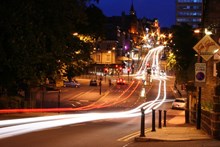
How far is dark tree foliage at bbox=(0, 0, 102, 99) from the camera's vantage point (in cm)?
2273

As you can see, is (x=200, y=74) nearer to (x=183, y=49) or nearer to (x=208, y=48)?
(x=208, y=48)

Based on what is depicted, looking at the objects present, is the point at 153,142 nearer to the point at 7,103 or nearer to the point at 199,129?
the point at 199,129

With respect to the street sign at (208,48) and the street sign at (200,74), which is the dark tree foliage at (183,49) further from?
the street sign at (200,74)

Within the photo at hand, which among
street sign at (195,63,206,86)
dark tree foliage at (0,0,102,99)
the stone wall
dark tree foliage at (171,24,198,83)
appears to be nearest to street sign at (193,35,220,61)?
street sign at (195,63,206,86)

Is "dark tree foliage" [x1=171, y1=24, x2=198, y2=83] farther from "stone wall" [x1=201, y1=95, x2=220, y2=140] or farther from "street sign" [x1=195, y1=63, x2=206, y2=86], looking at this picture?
"stone wall" [x1=201, y1=95, x2=220, y2=140]

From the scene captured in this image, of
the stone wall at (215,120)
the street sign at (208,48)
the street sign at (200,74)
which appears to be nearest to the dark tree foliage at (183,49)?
the street sign at (208,48)

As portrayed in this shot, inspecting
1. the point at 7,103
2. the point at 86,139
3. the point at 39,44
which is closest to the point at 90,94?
the point at 7,103

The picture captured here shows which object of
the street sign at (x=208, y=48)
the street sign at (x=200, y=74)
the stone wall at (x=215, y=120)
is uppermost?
the street sign at (x=208, y=48)

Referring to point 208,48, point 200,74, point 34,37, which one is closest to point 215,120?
point 200,74

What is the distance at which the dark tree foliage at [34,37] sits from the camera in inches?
895

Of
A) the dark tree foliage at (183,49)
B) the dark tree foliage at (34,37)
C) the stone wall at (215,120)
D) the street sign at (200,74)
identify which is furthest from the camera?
the dark tree foliage at (183,49)

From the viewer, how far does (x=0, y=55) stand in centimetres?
2250

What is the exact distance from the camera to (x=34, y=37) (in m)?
23.9

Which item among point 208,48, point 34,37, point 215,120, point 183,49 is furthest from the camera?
point 183,49
